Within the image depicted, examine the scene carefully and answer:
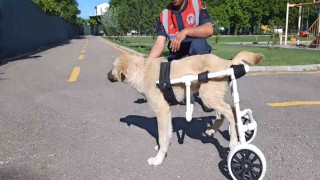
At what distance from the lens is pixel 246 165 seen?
10.4 feet

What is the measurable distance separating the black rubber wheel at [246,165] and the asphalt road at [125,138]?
26 centimetres

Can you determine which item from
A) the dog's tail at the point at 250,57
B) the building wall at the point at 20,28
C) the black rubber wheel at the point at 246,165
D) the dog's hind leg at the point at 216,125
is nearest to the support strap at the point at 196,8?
the dog's tail at the point at 250,57

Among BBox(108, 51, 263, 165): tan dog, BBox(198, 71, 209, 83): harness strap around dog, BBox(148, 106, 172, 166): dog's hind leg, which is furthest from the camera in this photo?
BBox(148, 106, 172, 166): dog's hind leg

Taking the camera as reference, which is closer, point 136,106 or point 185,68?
point 185,68

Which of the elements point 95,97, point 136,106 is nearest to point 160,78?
point 136,106

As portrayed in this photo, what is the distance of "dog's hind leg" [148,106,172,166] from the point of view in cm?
369

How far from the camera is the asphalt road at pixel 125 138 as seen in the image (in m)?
3.62

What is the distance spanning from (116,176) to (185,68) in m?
1.26

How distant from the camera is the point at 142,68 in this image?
3.73 metres

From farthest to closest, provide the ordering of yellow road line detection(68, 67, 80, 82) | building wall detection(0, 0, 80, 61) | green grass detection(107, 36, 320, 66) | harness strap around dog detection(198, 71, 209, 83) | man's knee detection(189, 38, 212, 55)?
1. building wall detection(0, 0, 80, 61)
2. green grass detection(107, 36, 320, 66)
3. yellow road line detection(68, 67, 80, 82)
4. man's knee detection(189, 38, 212, 55)
5. harness strap around dog detection(198, 71, 209, 83)

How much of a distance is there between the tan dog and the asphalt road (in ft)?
1.23

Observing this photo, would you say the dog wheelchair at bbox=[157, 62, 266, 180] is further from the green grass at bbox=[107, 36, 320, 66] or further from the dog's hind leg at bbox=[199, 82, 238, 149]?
the green grass at bbox=[107, 36, 320, 66]

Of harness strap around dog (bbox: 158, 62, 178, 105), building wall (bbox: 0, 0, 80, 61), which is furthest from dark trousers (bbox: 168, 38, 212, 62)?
building wall (bbox: 0, 0, 80, 61)

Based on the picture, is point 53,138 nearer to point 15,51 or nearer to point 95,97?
point 95,97
